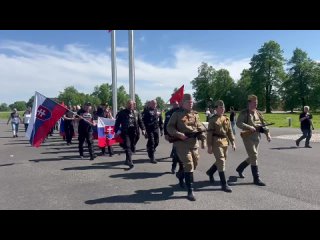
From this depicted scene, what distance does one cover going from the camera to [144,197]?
19.9 ft

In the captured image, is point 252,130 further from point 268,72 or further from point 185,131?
point 268,72

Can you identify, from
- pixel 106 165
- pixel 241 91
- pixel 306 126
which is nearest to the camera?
pixel 106 165

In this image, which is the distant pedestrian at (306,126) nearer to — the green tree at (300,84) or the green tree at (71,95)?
the green tree at (300,84)

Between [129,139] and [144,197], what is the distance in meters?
3.47

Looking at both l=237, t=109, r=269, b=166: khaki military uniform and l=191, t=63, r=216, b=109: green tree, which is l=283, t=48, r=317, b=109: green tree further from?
l=237, t=109, r=269, b=166: khaki military uniform

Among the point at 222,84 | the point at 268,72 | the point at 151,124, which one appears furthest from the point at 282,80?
the point at 151,124

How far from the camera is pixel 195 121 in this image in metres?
6.37

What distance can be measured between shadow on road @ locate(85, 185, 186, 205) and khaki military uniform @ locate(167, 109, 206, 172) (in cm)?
69

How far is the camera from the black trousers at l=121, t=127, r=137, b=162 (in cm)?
905

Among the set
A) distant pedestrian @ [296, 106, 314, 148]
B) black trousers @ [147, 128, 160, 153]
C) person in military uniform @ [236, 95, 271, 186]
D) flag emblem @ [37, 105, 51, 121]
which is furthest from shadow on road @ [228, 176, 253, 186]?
distant pedestrian @ [296, 106, 314, 148]

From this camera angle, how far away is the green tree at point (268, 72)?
226 ft

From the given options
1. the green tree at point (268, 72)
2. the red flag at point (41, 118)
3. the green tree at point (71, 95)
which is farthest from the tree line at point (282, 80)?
the red flag at point (41, 118)

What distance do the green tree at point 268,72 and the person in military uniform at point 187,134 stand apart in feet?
218
